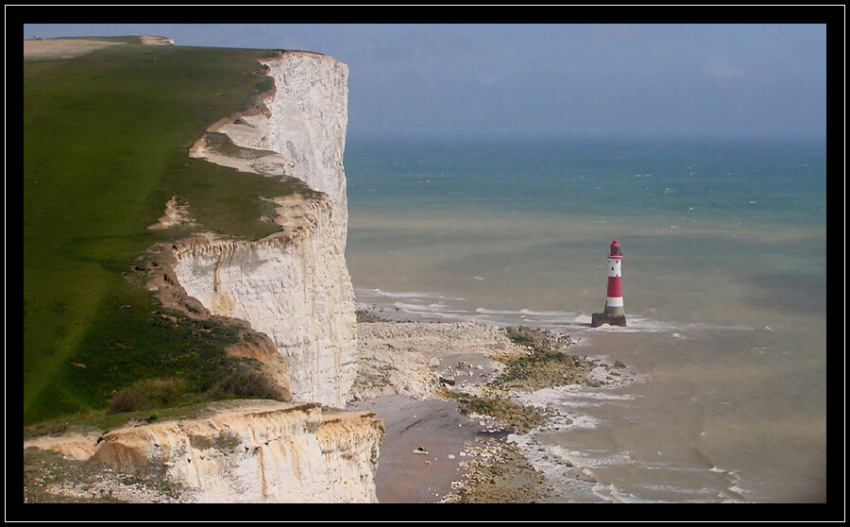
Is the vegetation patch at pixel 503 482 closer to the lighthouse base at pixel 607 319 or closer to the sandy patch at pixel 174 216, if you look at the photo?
the sandy patch at pixel 174 216

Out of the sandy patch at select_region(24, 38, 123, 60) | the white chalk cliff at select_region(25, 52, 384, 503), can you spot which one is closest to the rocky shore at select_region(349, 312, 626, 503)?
the white chalk cliff at select_region(25, 52, 384, 503)

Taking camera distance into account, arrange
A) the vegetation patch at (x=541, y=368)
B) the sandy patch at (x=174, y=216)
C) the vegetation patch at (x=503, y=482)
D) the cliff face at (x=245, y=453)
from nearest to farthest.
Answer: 1. the cliff face at (x=245, y=453)
2. the vegetation patch at (x=503, y=482)
3. the sandy patch at (x=174, y=216)
4. the vegetation patch at (x=541, y=368)

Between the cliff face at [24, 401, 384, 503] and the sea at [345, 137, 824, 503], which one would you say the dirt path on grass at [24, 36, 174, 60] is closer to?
the sea at [345, 137, 824, 503]

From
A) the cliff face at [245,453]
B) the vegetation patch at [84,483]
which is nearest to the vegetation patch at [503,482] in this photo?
the cliff face at [245,453]

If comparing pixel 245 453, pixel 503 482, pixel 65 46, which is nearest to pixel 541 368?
pixel 503 482

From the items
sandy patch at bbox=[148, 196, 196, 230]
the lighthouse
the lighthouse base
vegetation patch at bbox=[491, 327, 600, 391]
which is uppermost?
sandy patch at bbox=[148, 196, 196, 230]

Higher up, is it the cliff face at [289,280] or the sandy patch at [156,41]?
the sandy patch at [156,41]
